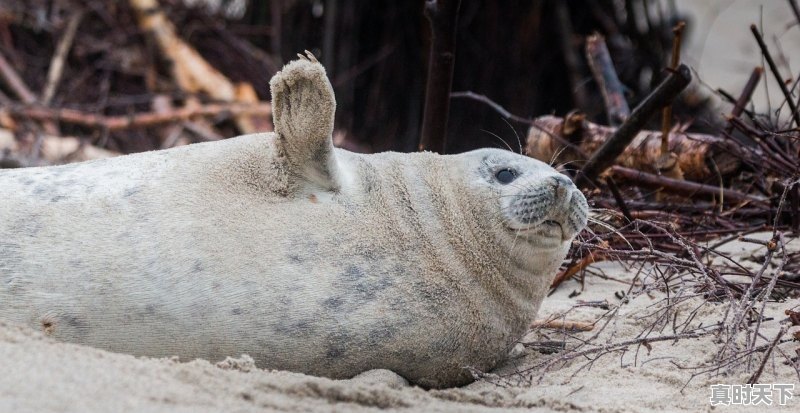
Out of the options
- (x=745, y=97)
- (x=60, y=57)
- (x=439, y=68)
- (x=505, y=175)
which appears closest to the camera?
(x=505, y=175)

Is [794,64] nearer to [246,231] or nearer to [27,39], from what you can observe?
[27,39]

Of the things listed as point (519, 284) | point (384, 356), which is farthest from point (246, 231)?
point (519, 284)

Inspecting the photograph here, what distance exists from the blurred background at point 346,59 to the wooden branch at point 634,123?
138 inches

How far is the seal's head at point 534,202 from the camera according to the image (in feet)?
10.3

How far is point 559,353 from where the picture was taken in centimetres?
335

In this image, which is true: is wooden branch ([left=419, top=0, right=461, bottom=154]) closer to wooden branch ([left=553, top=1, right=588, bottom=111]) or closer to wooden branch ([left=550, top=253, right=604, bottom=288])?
wooden branch ([left=550, top=253, right=604, bottom=288])

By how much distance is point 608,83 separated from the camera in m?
5.87

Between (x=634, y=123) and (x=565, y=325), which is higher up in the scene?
(x=634, y=123)

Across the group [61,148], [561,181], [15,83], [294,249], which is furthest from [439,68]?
[15,83]

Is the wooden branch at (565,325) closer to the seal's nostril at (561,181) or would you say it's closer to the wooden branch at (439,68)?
the seal's nostril at (561,181)

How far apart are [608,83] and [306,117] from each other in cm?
321

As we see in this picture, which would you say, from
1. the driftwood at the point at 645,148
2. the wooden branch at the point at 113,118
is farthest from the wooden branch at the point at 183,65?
the driftwood at the point at 645,148

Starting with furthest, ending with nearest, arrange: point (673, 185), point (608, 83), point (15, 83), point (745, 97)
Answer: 1. point (15, 83)
2. point (608, 83)
3. point (745, 97)
4. point (673, 185)
